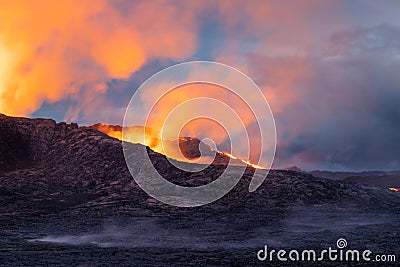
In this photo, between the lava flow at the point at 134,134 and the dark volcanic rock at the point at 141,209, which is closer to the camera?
the dark volcanic rock at the point at 141,209

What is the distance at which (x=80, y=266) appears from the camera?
23484 mm

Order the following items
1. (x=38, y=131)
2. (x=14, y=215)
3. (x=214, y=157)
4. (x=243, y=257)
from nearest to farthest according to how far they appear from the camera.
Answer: (x=243, y=257)
(x=14, y=215)
(x=38, y=131)
(x=214, y=157)

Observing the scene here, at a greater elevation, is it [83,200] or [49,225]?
[83,200]

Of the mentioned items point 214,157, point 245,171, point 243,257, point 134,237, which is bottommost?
point 243,257

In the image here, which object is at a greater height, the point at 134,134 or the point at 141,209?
the point at 134,134

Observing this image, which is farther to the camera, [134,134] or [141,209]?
[134,134]

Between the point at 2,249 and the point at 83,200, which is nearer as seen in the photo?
the point at 2,249

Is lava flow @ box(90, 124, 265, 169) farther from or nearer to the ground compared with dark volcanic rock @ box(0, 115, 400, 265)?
farther from the ground

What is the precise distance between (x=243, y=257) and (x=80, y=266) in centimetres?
959

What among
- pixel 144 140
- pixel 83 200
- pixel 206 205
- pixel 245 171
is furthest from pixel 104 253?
pixel 144 140

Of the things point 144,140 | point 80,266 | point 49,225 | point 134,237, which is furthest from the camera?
point 144,140

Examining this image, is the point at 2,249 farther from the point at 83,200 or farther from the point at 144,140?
the point at 144,140

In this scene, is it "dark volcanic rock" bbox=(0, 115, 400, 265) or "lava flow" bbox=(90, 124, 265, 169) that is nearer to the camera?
"dark volcanic rock" bbox=(0, 115, 400, 265)

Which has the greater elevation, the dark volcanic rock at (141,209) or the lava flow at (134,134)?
the lava flow at (134,134)
